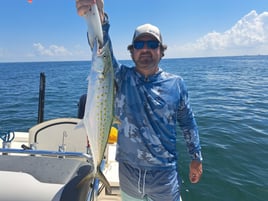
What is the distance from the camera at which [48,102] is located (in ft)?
61.1

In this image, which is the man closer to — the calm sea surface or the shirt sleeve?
the shirt sleeve

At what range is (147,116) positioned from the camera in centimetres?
255

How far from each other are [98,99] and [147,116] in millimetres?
690

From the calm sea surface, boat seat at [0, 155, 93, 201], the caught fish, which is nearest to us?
the caught fish

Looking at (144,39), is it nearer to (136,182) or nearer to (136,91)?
(136,91)

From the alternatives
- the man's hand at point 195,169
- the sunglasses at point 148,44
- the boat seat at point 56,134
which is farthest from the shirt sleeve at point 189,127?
the boat seat at point 56,134

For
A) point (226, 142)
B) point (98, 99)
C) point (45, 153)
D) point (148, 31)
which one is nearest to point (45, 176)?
point (45, 153)

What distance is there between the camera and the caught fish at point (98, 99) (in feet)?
6.27

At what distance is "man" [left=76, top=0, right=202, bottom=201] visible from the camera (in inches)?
100

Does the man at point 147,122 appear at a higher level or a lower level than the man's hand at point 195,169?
higher

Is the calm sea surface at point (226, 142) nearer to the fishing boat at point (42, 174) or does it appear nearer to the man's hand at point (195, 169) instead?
the man's hand at point (195, 169)

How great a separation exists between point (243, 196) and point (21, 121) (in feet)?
36.2

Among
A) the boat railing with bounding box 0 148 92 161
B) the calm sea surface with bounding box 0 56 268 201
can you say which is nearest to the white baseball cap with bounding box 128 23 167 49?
the boat railing with bounding box 0 148 92 161

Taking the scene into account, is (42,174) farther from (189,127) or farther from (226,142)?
(226,142)
